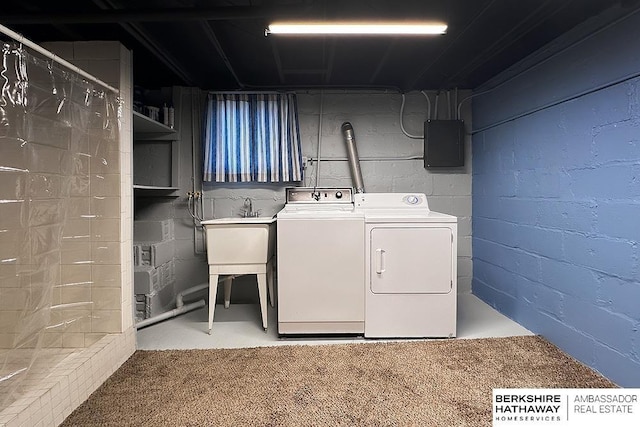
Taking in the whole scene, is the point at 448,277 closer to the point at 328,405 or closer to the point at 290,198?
the point at 328,405

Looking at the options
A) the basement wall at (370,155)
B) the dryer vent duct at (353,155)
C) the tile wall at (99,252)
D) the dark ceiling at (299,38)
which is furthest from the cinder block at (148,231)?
the dryer vent duct at (353,155)

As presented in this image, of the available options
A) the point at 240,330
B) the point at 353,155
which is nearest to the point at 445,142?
the point at 353,155

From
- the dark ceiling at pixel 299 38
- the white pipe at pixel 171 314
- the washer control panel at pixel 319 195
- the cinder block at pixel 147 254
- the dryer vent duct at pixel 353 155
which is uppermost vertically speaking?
the dark ceiling at pixel 299 38

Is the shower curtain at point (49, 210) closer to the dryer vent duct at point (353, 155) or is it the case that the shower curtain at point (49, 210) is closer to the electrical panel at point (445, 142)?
the dryer vent duct at point (353, 155)

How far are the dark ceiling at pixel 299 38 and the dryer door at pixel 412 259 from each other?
4.61 feet

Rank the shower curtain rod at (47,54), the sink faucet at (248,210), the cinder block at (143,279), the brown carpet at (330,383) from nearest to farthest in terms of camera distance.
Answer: the shower curtain rod at (47,54), the brown carpet at (330,383), the cinder block at (143,279), the sink faucet at (248,210)

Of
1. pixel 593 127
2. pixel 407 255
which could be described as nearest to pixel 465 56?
pixel 593 127

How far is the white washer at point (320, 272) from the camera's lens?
8.83ft

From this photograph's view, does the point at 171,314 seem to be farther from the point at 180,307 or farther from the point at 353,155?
the point at 353,155

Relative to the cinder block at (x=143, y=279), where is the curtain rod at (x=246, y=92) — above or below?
above

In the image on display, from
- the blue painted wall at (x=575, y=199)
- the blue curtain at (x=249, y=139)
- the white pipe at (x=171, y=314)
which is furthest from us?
the blue curtain at (x=249, y=139)

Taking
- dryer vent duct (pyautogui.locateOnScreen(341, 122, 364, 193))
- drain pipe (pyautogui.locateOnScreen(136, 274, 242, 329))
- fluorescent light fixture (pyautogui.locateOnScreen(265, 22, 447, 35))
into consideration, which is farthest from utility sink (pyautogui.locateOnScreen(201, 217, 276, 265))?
fluorescent light fixture (pyautogui.locateOnScreen(265, 22, 447, 35))

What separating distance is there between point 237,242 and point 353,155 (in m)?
1.56

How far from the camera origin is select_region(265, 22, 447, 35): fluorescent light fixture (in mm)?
2234
